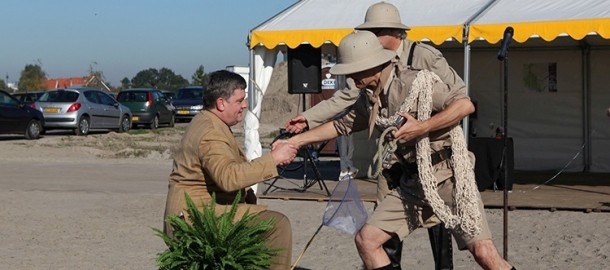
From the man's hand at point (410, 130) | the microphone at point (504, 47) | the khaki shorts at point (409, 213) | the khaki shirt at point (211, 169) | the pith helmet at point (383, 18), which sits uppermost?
the pith helmet at point (383, 18)

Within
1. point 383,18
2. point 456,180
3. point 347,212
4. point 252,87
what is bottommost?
point 347,212

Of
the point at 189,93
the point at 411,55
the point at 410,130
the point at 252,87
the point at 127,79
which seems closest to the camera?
the point at 410,130

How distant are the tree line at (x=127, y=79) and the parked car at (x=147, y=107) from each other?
3.00 m

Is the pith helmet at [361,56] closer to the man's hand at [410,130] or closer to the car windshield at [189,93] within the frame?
the man's hand at [410,130]

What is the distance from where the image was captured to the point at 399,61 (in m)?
6.27

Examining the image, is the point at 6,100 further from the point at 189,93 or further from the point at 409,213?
the point at 409,213

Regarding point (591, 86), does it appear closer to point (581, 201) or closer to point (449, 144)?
point (581, 201)

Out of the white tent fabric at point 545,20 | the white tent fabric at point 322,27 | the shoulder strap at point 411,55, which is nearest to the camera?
the shoulder strap at point 411,55

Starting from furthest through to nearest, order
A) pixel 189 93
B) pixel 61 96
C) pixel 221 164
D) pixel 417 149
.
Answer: pixel 189 93
pixel 61 96
pixel 221 164
pixel 417 149

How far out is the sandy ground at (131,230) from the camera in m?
8.78

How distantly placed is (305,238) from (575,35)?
13.8 ft

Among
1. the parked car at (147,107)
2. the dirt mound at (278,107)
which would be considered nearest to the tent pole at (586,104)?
the parked car at (147,107)

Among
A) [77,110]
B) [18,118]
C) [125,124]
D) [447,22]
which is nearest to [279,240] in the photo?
[447,22]

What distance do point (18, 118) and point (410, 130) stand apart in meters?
21.9
